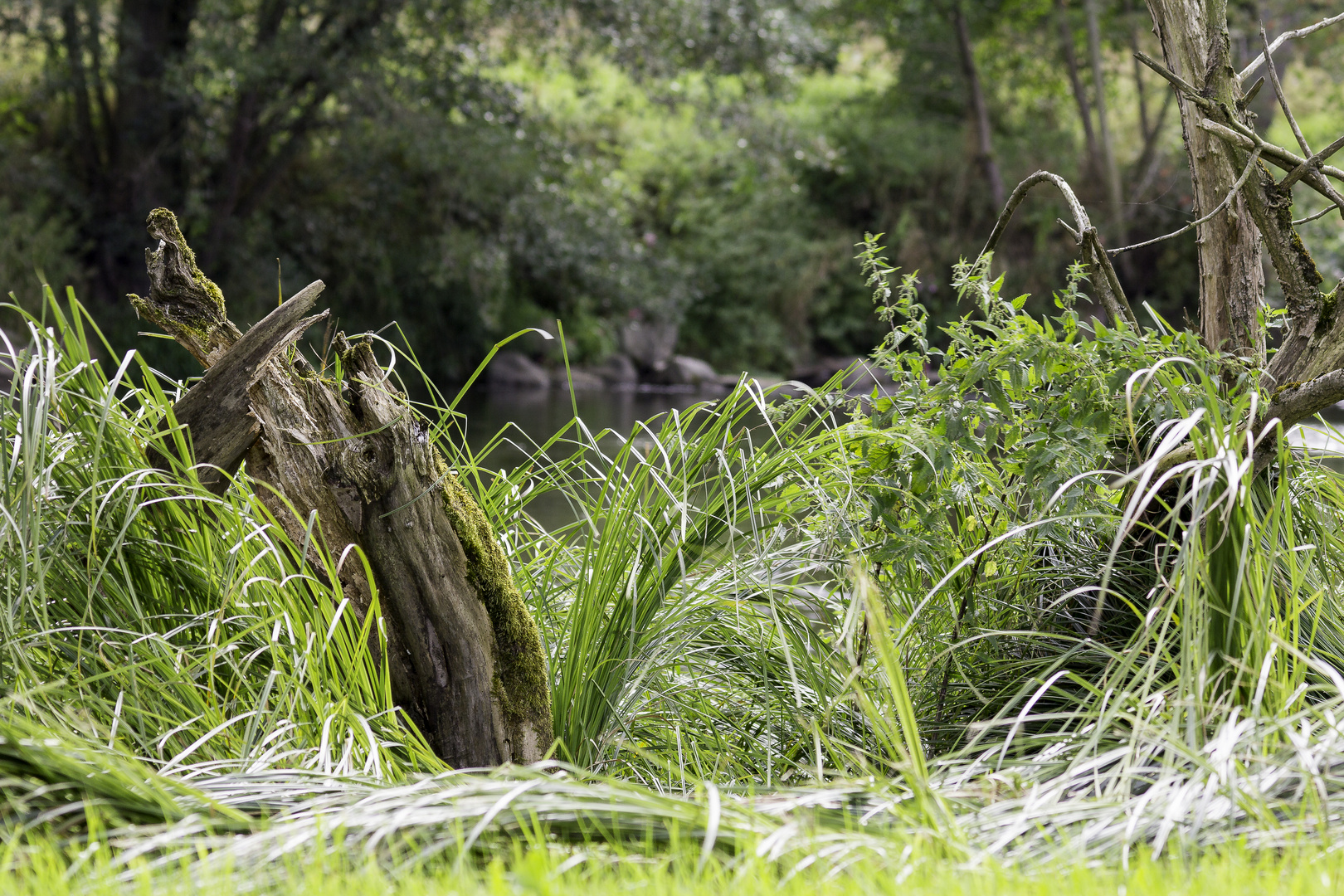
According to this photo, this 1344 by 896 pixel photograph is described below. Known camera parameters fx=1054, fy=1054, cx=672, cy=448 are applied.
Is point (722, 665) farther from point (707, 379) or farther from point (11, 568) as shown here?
point (707, 379)

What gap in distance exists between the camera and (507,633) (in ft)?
5.00

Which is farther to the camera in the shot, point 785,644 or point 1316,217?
point 1316,217

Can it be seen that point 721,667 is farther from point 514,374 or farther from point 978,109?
point 978,109

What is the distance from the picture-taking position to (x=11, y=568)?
1.29m

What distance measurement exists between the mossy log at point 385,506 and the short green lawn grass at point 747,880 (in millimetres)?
566

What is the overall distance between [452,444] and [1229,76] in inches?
54.5

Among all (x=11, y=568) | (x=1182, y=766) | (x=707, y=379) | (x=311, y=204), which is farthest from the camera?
(x=707, y=379)

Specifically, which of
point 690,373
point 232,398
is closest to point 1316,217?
point 232,398

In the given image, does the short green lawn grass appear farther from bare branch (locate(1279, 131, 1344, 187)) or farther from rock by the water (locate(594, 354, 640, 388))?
rock by the water (locate(594, 354, 640, 388))

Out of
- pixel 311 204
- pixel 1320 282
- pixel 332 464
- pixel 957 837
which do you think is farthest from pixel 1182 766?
pixel 311 204

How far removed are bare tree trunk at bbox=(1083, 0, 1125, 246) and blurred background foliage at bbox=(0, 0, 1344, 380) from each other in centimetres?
5

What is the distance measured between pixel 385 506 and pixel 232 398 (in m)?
0.25

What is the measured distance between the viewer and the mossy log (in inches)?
55.7

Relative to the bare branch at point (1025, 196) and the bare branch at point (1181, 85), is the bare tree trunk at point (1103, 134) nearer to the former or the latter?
the bare branch at point (1025, 196)
